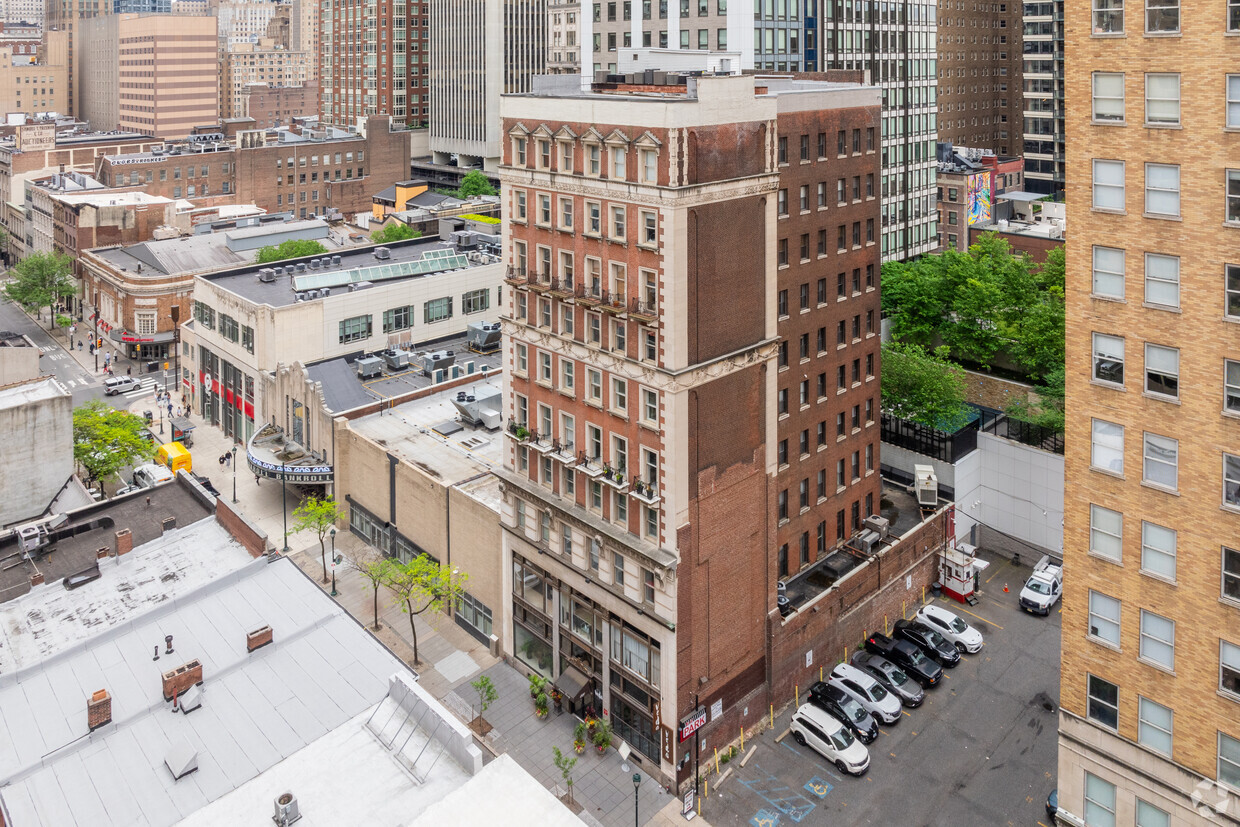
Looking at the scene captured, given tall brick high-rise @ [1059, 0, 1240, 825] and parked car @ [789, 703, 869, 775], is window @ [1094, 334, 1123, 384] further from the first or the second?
parked car @ [789, 703, 869, 775]

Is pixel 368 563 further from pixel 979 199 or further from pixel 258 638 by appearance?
pixel 979 199

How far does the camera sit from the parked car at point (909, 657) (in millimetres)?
57031

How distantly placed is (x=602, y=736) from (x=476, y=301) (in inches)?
2352

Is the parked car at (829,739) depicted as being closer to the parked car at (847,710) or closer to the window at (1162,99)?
Answer: the parked car at (847,710)

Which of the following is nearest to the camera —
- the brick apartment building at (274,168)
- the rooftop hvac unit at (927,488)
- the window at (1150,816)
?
the window at (1150,816)

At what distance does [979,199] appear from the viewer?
5054 inches

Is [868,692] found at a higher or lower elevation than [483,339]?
lower

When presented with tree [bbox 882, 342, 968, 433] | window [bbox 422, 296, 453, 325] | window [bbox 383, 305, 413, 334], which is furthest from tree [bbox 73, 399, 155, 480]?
tree [bbox 882, 342, 968, 433]

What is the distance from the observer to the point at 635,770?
2009 inches

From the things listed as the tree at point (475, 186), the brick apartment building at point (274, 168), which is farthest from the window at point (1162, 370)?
the tree at point (475, 186)

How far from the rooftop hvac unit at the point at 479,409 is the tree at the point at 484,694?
23.1 meters

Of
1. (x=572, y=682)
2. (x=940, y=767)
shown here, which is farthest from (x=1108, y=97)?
(x=572, y=682)

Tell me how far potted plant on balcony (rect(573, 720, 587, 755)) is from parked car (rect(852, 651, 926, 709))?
17.1m

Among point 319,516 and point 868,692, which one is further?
point 319,516
